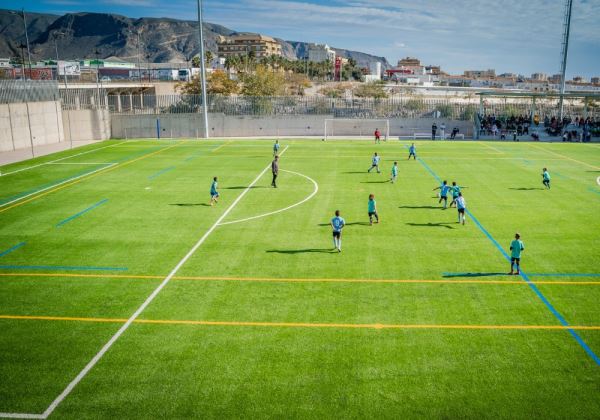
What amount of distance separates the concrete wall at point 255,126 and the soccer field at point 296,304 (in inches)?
1135

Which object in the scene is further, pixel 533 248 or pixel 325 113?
pixel 325 113

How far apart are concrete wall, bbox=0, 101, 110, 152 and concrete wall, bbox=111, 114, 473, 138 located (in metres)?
2.59

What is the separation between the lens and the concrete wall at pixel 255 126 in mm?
55562

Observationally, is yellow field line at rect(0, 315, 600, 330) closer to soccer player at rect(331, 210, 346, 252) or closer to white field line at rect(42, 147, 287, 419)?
white field line at rect(42, 147, 287, 419)

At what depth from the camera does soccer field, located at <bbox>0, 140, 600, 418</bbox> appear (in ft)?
32.4

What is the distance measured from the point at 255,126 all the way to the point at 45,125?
75.2ft

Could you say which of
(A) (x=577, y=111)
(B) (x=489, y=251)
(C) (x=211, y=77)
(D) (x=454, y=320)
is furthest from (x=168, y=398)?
(A) (x=577, y=111)

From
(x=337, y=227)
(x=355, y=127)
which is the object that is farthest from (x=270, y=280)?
(x=355, y=127)

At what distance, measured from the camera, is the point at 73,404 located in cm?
965

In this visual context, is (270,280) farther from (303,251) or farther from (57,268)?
(57,268)

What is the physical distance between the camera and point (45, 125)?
158 feet

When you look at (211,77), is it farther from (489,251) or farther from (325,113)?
(489,251)

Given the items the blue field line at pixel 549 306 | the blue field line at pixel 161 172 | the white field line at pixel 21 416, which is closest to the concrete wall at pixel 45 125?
the blue field line at pixel 161 172

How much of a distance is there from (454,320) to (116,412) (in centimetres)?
855
